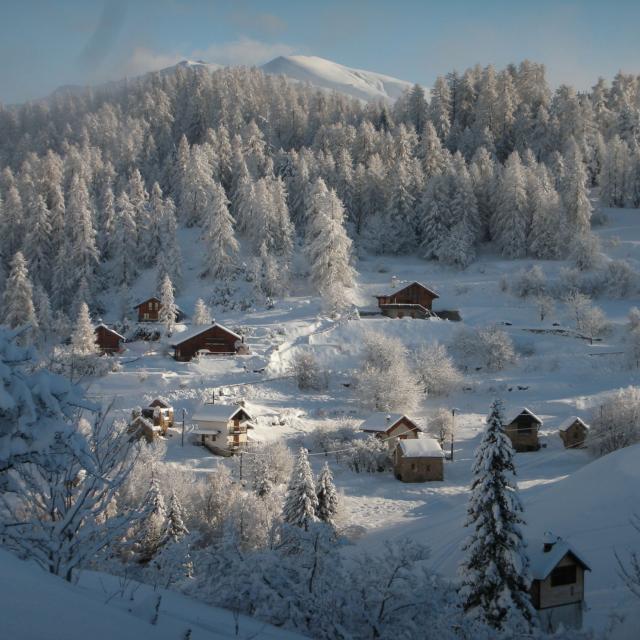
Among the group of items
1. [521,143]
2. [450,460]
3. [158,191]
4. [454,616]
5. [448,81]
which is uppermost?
[448,81]

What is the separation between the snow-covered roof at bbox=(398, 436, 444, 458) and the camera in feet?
119

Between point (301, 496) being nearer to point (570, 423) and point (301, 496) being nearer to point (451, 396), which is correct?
point (570, 423)

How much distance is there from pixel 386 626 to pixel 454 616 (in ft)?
4.09

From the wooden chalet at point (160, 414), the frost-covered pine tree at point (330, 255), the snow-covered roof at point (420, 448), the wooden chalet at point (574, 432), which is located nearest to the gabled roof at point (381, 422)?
the snow-covered roof at point (420, 448)

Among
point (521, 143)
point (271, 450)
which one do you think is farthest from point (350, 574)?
point (521, 143)

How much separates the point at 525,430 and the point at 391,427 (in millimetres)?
8076

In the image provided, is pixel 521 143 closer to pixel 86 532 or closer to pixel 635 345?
pixel 635 345

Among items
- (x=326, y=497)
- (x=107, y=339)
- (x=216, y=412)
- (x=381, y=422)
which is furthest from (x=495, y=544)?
(x=107, y=339)

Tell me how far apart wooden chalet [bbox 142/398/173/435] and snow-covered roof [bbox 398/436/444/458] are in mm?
13668

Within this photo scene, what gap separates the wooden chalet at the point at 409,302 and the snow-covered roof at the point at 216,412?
22.2m

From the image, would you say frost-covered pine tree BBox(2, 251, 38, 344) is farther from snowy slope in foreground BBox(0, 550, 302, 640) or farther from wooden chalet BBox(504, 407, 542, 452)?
snowy slope in foreground BBox(0, 550, 302, 640)

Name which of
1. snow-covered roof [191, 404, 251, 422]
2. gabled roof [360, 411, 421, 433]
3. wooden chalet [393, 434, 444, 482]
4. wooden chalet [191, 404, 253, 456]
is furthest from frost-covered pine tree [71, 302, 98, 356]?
wooden chalet [393, 434, 444, 482]

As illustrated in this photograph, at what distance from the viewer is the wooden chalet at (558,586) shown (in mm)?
19484

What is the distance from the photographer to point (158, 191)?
70.0 m
